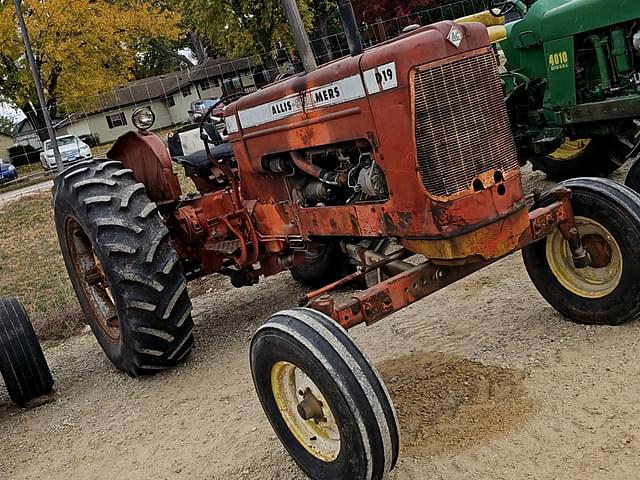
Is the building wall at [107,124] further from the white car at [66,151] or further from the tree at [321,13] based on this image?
the white car at [66,151]

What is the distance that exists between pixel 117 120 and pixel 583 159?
107 feet

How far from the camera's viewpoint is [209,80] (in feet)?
108

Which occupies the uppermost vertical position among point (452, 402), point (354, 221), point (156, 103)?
point (156, 103)

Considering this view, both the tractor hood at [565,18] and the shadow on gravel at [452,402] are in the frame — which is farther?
the tractor hood at [565,18]

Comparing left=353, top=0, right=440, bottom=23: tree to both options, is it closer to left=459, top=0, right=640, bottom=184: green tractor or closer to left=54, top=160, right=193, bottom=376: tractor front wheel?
Answer: left=459, top=0, right=640, bottom=184: green tractor

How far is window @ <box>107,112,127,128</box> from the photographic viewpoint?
36.9 m

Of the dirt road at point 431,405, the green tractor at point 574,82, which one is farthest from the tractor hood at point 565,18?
the dirt road at point 431,405

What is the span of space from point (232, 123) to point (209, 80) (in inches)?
1140

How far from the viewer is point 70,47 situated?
25.0m

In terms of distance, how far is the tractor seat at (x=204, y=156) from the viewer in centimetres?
581

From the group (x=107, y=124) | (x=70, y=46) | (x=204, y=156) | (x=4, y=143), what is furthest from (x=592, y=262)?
(x=4, y=143)

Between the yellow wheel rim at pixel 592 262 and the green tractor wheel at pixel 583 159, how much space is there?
3.31 metres

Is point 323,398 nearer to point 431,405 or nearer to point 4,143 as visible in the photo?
point 431,405

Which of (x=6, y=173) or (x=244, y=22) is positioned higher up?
(x=244, y=22)
